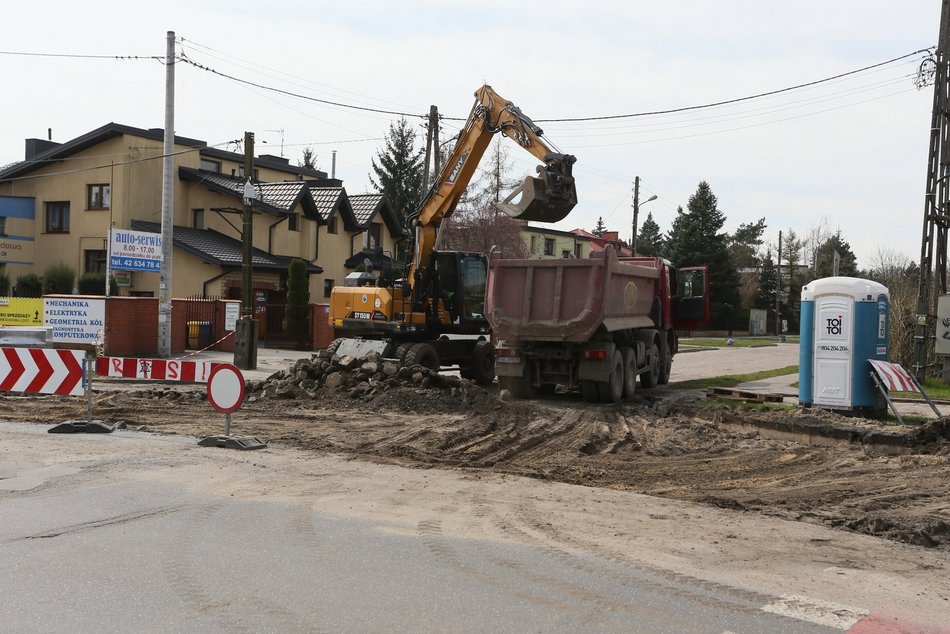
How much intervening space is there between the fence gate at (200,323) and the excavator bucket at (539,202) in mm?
16463

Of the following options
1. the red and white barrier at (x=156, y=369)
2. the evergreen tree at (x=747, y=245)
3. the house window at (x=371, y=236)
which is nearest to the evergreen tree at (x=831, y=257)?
the evergreen tree at (x=747, y=245)

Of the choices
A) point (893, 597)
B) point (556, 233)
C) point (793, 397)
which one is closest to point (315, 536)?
point (893, 597)

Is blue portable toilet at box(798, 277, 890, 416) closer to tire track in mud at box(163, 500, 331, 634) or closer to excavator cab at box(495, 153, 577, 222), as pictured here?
excavator cab at box(495, 153, 577, 222)

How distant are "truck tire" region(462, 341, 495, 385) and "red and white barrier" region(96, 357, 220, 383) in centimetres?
824

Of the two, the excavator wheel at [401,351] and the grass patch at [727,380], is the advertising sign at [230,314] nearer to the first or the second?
the excavator wheel at [401,351]

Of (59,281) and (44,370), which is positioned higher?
(59,281)

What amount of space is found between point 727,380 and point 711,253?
171 feet

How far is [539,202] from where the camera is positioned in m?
16.5

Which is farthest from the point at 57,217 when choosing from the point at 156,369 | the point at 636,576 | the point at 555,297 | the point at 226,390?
the point at 636,576

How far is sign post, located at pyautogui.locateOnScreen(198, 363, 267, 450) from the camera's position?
37.9 ft

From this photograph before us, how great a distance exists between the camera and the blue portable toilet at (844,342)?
1502 centimetres

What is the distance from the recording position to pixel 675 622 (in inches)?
204

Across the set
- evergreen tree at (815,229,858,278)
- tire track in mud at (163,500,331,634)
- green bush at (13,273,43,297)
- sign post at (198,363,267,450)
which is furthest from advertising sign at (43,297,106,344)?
evergreen tree at (815,229,858,278)

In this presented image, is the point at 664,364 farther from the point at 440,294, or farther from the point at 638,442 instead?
the point at 638,442
